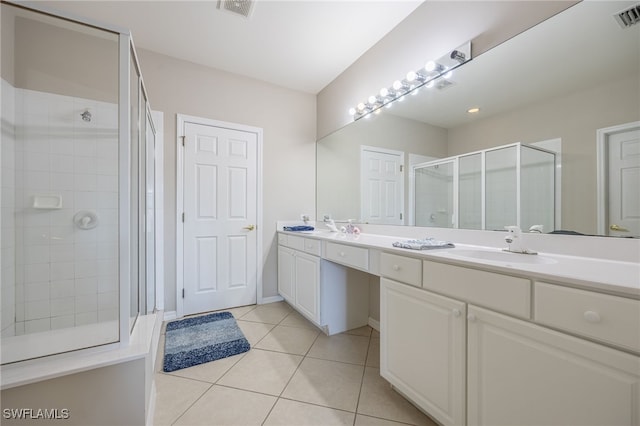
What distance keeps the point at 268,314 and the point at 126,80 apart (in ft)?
7.26

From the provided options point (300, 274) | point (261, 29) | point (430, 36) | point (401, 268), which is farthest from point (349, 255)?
point (261, 29)

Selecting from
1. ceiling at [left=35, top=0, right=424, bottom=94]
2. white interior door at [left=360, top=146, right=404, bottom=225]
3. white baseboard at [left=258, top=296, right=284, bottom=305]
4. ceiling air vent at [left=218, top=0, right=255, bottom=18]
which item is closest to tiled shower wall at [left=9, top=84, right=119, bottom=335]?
A: ceiling at [left=35, top=0, right=424, bottom=94]

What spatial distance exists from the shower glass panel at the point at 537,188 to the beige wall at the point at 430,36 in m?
0.68

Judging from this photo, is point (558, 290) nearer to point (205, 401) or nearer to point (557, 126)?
point (557, 126)

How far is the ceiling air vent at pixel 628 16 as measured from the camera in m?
0.98

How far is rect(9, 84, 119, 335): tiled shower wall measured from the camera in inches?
64.5

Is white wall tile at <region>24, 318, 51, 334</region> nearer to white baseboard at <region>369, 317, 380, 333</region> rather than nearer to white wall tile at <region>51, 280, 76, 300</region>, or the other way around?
white wall tile at <region>51, 280, 76, 300</region>

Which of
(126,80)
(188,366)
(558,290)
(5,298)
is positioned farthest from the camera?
(188,366)

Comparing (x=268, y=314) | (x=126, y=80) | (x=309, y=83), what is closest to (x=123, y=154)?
(x=126, y=80)

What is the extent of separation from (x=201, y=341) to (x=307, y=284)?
95 cm

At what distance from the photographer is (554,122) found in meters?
1.20

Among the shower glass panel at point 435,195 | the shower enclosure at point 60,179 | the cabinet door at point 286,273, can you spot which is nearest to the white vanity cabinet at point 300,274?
the cabinet door at point 286,273

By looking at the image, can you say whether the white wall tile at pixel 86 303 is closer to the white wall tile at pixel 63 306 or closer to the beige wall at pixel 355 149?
the white wall tile at pixel 63 306

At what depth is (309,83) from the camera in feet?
9.76
